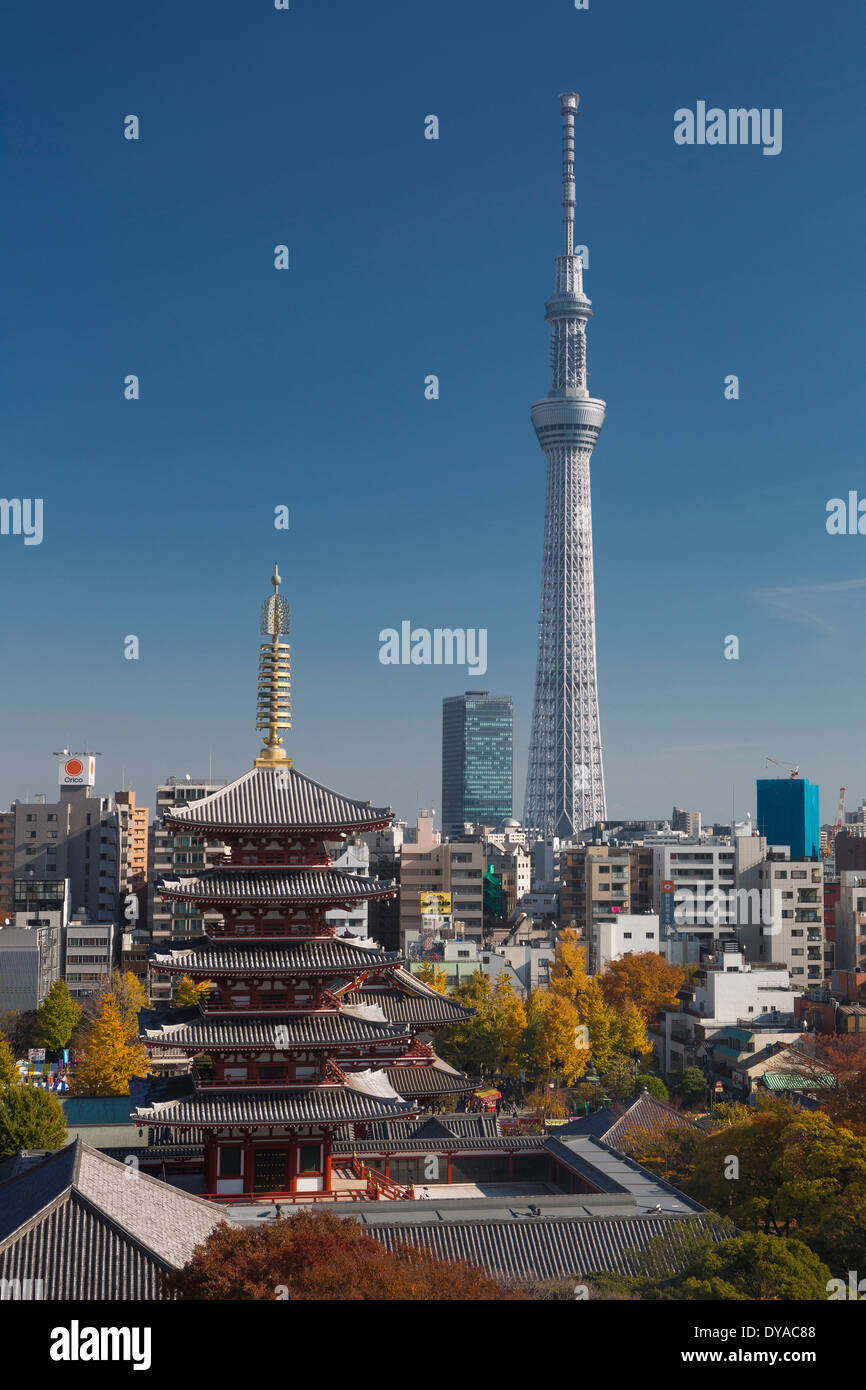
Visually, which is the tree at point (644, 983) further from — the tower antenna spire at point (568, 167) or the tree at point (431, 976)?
the tower antenna spire at point (568, 167)

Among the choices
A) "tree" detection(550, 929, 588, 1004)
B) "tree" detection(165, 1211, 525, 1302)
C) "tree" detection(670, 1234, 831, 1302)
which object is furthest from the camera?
"tree" detection(550, 929, 588, 1004)

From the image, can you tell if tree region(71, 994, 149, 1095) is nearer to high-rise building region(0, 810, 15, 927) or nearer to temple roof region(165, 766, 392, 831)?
temple roof region(165, 766, 392, 831)

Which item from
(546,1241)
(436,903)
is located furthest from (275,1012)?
(436,903)

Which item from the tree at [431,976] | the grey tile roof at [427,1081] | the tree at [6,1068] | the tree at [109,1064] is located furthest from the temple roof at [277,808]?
the tree at [431,976]

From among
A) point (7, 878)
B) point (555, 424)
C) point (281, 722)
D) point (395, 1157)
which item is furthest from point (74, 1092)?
point (555, 424)

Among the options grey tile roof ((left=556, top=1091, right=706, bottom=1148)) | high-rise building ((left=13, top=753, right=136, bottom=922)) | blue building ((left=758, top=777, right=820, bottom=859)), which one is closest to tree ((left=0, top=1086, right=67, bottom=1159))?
grey tile roof ((left=556, top=1091, right=706, bottom=1148))
